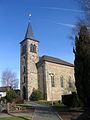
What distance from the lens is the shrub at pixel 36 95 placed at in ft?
185

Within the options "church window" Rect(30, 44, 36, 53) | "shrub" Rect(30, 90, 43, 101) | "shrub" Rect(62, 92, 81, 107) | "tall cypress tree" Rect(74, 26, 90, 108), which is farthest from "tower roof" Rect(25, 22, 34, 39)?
"tall cypress tree" Rect(74, 26, 90, 108)

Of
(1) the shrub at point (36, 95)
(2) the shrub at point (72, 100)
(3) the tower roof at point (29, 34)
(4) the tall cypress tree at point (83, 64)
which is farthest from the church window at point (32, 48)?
(4) the tall cypress tree at point (83, 64)

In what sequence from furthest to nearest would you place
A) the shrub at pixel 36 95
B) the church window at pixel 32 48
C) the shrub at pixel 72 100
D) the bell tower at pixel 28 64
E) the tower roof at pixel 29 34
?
the tower roof at pixel 29 34
the church window at pixel 32 48
the bell tower at pixel 28 64
the shrub at pixel 36 95
the shrub at pixel 72 100

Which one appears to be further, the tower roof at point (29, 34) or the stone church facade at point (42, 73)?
the tower roof at point (29, 34)

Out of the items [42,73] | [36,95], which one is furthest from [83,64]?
[42,73]

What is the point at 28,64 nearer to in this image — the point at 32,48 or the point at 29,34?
the point at 32,48

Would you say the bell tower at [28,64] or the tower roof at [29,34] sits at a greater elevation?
the tower roof at [29,34]

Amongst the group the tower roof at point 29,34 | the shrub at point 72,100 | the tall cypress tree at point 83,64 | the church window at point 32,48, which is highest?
the tower roof at point 29,34

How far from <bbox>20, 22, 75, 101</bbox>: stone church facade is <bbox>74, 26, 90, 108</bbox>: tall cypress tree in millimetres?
29088

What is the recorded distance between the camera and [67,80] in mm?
64438

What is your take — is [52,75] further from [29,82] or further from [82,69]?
[82,69]

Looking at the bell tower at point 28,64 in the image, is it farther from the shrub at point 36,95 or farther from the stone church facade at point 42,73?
the shrub at point 36,95

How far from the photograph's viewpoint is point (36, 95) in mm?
56594

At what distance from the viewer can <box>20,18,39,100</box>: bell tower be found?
59500mm
